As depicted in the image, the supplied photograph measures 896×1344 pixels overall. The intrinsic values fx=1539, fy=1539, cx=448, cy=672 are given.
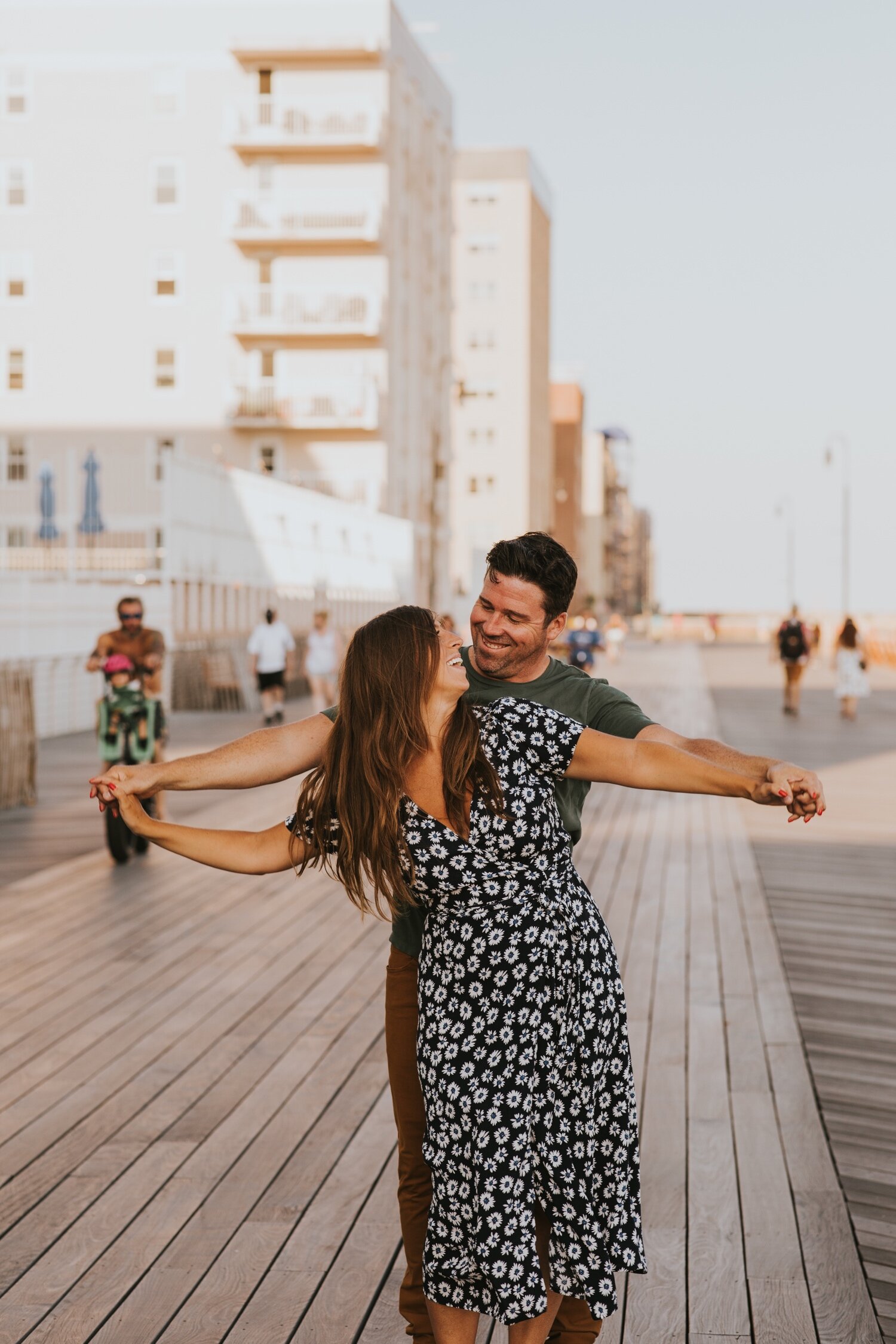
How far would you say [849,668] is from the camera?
23.7 metres

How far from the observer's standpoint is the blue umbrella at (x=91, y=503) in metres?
25.9

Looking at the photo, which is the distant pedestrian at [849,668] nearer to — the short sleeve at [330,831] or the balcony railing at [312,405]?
the short sleeve at [330,831]

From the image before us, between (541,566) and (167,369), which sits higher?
(167,369)

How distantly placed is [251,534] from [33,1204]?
2286cm

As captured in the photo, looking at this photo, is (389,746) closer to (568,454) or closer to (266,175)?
(266,175)

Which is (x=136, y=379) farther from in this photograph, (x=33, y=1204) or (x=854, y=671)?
(x=33, y=1204)

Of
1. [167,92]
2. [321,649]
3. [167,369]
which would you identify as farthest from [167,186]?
[321,649]

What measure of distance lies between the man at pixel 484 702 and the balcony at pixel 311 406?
46259 mm

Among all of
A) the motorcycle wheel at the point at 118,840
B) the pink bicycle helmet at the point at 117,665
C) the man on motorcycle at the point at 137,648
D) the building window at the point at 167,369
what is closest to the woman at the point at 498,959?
the motorcycle wheel at the point at 118,840

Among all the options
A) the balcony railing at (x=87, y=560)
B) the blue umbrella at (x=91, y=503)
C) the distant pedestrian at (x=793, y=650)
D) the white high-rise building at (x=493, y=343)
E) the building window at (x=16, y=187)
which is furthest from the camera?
the white high-rise building at (x=493, y=343)

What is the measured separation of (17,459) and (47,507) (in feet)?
74.0

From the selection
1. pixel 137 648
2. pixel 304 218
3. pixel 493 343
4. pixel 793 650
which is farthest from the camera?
pixel 493 343

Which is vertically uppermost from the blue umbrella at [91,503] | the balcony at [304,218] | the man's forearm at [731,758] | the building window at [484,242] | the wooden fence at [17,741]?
the building window at [484,242]

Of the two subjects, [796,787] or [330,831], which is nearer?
[796,787]
